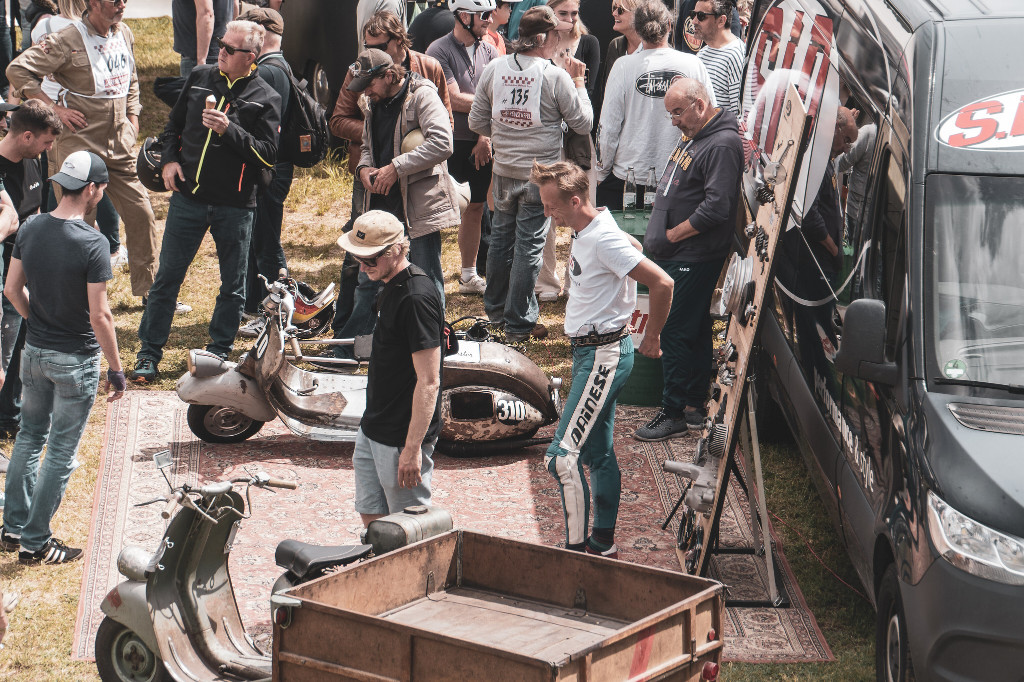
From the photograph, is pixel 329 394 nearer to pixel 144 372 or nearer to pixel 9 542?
pixel 144 372

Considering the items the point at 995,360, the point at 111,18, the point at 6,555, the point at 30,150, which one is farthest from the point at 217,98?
the point at 995,360

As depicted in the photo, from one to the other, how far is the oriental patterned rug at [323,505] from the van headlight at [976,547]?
163 centimetres

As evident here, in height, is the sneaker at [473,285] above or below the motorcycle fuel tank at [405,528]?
above

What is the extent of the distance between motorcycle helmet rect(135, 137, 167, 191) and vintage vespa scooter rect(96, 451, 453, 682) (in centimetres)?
468

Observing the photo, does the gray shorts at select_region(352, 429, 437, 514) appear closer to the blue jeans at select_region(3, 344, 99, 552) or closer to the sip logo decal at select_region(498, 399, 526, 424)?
the blue jeans at select_region(3, 344, 99, 552)

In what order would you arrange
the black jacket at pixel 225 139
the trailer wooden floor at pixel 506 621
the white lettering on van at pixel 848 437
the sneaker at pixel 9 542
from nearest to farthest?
the trailer wooden floor at pixel 506 621, the white lettering on van at pixel 848 437, the sneaker at pixel 9 542, the black jacket at pixel 225 139

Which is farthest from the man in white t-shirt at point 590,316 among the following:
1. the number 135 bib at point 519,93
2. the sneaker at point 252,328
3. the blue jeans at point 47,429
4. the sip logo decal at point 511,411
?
the sneaker at point 252,328

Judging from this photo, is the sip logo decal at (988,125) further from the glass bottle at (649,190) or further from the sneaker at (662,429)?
the glass bottle at (649,190)

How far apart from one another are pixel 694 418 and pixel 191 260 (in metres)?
3.75

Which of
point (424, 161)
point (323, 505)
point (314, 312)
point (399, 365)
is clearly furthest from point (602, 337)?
point (314, 312)

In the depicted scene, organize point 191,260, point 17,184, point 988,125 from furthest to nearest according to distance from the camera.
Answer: point 191,260 → point 17,184 → point 988,125

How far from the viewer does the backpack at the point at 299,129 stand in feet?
31.4

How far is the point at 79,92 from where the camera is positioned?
991 centimetres

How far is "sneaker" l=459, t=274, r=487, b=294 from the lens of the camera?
11.4 m
